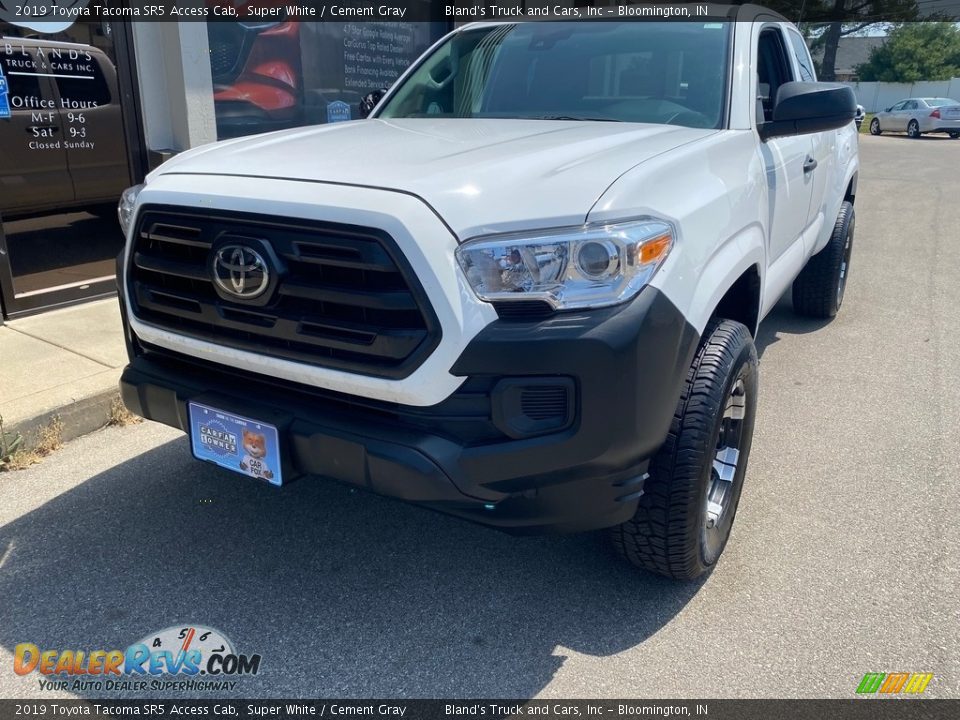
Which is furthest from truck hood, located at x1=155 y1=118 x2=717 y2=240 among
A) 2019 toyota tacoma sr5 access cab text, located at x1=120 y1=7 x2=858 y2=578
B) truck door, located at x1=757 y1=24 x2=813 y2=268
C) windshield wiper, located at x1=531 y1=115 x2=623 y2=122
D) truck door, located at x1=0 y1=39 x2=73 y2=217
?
truck door, located at x1=0 y1=39 x2=73 y2=217

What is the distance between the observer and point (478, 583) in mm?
2705

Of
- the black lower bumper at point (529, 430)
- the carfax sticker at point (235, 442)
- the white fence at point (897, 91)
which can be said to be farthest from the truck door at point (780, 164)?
the white fence at point (897, 91)

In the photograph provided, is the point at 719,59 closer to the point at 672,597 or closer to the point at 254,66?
the point at 672,597

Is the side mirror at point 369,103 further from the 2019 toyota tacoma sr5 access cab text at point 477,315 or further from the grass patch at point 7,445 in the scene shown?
the grass patch at point 7,445

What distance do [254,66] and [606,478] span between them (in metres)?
5.85

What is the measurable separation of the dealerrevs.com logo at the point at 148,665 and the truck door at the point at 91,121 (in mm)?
4214

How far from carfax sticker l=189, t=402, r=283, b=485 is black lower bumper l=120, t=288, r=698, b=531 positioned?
0.19 feet

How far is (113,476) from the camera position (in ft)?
11.2

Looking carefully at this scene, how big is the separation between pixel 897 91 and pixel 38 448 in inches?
2139

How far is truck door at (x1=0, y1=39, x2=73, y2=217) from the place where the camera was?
16.7ft

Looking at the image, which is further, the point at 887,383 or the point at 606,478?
the point at 887,383

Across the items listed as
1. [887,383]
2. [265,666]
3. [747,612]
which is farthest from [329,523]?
[887,383]

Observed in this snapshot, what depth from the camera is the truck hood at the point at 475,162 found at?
205cm
